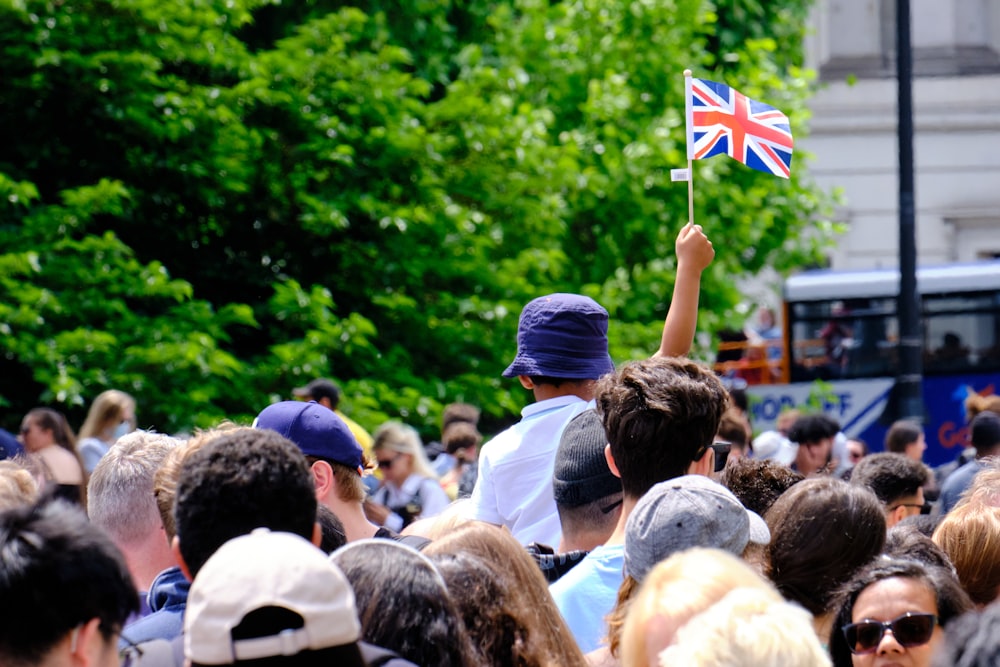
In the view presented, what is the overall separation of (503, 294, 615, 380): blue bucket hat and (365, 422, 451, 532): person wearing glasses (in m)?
5.16

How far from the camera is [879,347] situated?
20078 mm

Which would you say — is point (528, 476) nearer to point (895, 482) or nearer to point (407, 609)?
point (407, 609)

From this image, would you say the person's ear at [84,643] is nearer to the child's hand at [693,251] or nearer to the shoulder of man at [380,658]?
the shoulder of man at [380,658]

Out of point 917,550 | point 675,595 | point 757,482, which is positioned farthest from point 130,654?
point 757,482

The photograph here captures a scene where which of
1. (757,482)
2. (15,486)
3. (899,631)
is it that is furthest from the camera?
(757,482)

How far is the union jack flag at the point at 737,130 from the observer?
6.26 metres

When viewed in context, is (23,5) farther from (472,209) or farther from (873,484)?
(873,484)

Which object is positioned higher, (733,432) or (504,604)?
(504,604)

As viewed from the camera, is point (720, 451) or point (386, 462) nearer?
point (720, 451)

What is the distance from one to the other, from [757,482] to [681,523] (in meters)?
1.89

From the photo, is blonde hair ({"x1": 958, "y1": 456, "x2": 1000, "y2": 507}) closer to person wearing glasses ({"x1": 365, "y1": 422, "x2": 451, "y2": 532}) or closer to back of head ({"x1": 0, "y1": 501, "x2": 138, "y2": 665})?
back of head ({"x1": 0, "y1": 501, "x2": 138, "y2": 665})

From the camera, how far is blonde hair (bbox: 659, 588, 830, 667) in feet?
7.60

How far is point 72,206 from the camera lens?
11297mm

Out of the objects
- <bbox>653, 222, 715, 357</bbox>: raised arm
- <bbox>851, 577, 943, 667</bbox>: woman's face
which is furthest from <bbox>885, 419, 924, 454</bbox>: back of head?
<bbox>851, 577, 943, 667</bbox>: woman's face
